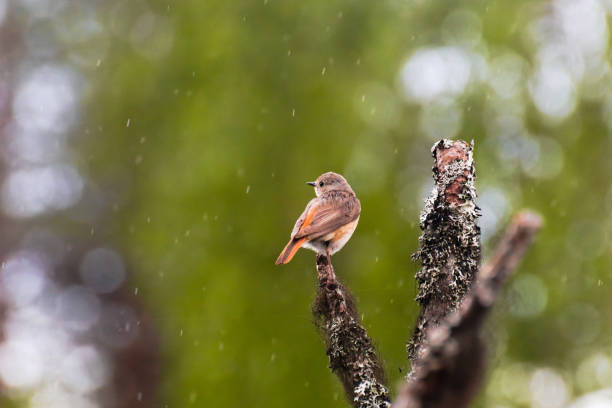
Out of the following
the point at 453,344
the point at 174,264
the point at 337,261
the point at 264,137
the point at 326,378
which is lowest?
the point at 453,344

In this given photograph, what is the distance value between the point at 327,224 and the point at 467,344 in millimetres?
3939

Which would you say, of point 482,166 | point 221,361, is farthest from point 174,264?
point 482,166

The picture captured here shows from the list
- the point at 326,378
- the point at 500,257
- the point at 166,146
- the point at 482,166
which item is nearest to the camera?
the point at 500,257

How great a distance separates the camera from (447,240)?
326cm

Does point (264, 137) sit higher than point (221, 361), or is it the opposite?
point (264, 137)

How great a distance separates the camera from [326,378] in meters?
10.2

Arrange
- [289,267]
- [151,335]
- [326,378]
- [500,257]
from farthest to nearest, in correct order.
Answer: [151,335]
[289,267]
[326,378]
[500,257]

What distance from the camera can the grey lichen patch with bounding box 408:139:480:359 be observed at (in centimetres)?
309

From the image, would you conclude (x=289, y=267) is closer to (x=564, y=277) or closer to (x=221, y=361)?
(x=221, y=361)

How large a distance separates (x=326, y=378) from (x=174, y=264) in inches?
118

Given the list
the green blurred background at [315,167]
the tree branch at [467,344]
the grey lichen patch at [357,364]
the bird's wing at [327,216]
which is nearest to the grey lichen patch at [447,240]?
the grey lichen patch at [357,364]

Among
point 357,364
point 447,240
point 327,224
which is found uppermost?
point 327,224

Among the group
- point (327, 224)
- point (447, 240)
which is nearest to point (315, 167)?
point (327, 224)

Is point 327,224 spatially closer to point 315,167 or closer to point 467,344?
point 467,344
